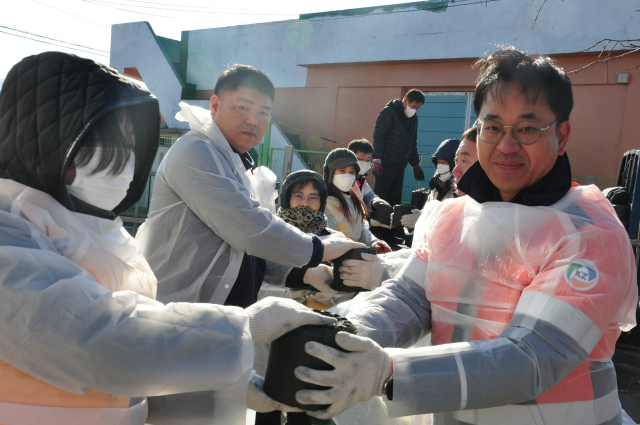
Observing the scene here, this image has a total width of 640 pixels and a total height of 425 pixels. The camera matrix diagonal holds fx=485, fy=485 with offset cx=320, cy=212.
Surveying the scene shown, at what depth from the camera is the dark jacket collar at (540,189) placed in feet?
4.99

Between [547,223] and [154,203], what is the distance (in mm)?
1876

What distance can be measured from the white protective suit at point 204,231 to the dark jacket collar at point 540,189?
1002mm

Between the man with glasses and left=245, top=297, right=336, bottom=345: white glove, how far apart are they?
0.09 meters

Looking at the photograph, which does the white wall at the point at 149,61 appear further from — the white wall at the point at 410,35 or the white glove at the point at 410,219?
the white glove at the point at 410,219

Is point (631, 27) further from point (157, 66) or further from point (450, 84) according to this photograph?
point (157, 66)

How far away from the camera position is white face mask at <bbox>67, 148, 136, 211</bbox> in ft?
3.83

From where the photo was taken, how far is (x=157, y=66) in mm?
17531

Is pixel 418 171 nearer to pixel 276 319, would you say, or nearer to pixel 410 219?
pixel 410 219

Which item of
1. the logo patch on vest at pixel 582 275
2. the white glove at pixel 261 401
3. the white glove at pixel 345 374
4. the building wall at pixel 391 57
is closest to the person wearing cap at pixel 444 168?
the logo patch on vest at pixel 582 275

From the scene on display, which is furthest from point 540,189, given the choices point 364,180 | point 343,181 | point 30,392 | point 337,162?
point 364,180

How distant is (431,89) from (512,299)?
1223 centimetres

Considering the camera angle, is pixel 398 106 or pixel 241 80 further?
pixel 398 106

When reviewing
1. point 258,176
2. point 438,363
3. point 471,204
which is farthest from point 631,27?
point 438,363

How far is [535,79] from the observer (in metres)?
1.53
